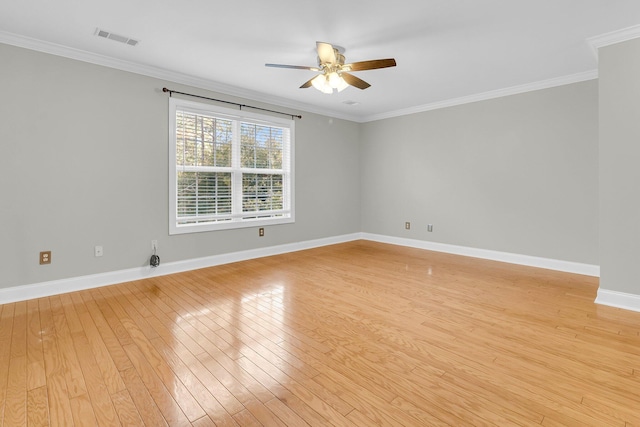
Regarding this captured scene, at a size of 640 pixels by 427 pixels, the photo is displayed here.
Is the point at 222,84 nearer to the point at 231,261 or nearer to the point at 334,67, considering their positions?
the point at 334,67

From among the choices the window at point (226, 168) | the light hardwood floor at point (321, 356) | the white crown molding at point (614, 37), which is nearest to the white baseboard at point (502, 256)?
the light hardwood floor at point (321, 356)

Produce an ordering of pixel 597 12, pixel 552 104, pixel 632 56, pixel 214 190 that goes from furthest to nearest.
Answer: pixel 214 190, pixel 552 104, pixel 632 56, pixel 597 12

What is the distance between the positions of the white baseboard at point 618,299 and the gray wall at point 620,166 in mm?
45

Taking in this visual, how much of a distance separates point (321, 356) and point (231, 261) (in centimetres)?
290

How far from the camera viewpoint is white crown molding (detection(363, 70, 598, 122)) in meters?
3.96

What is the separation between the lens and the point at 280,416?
152cm

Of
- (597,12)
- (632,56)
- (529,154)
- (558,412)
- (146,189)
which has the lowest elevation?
(558,412)

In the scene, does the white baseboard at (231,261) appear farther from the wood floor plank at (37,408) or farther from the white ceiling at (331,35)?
the white ceiling at (331,35)

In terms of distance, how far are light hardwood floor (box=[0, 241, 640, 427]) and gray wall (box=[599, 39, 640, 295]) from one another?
447 millimetres

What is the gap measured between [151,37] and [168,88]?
3.43 ft

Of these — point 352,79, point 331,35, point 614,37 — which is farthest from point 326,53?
point 614,37

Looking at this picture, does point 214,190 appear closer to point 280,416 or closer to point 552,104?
point 280,416

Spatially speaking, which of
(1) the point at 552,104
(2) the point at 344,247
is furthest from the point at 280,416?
(1) the point at 552,104

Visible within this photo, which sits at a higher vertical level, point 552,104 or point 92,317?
point 552,104
